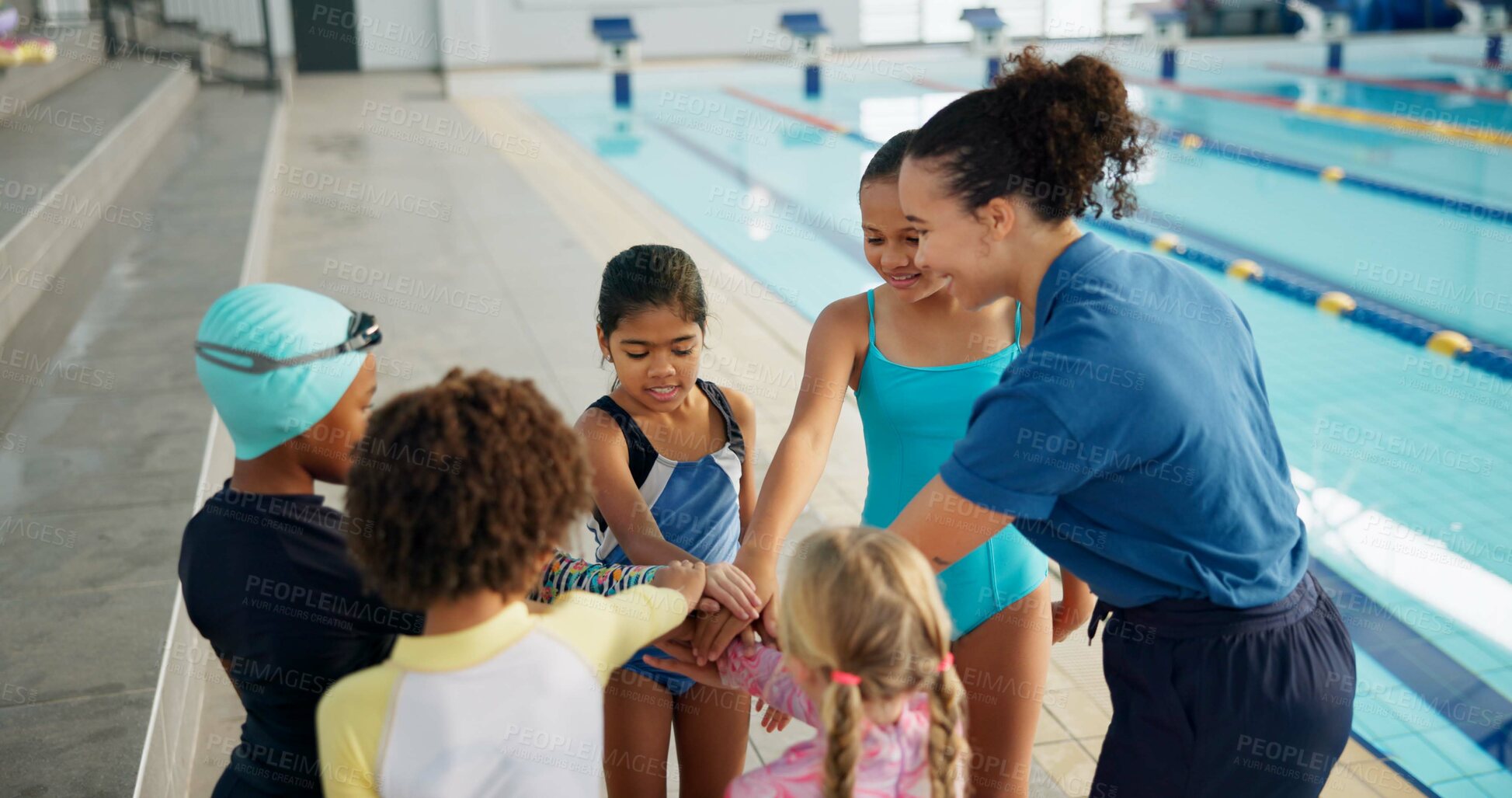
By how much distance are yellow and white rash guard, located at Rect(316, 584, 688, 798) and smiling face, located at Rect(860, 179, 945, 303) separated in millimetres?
840

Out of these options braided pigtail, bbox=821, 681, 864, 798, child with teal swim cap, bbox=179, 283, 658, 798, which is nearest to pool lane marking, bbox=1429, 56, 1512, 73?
braided pigtail, bbox=821, 681, 864, 798

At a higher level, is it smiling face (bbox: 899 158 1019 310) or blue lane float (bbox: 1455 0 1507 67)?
blue lane float (bbox: 1455 0 1507 67)

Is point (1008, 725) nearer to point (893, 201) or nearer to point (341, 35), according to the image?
point (893, 201)

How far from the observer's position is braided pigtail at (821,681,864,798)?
1.23 meters

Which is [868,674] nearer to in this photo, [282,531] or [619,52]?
[282,531]

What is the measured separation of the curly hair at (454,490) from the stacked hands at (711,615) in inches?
16.0

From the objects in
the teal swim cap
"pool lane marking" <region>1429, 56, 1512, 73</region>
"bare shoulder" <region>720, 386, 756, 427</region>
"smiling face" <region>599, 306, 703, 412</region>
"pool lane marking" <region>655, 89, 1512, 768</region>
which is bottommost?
"pool lane marking" <region>655, 89, 1512, 768</region>

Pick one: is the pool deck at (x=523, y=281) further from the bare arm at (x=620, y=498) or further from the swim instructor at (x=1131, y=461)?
the swim instructor at (x=1131, y=461)

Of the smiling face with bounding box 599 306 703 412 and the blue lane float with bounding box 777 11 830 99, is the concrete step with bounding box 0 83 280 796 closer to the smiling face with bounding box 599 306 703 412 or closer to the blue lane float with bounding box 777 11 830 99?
the smiling face with bounding box 599 306 703 412

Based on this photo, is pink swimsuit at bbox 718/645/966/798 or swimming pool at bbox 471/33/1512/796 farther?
swimming pool at bbox 471/33/1512/796

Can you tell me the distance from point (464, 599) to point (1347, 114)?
1327cm

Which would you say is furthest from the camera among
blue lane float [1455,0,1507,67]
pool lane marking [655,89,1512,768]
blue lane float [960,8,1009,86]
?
blue lane float [1455,0,1507,67]

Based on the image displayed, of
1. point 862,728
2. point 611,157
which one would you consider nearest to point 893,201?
point 862,728

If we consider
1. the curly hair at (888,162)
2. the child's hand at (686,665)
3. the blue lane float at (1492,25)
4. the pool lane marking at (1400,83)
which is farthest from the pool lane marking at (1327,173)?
the blue lane float at (1492,25)
